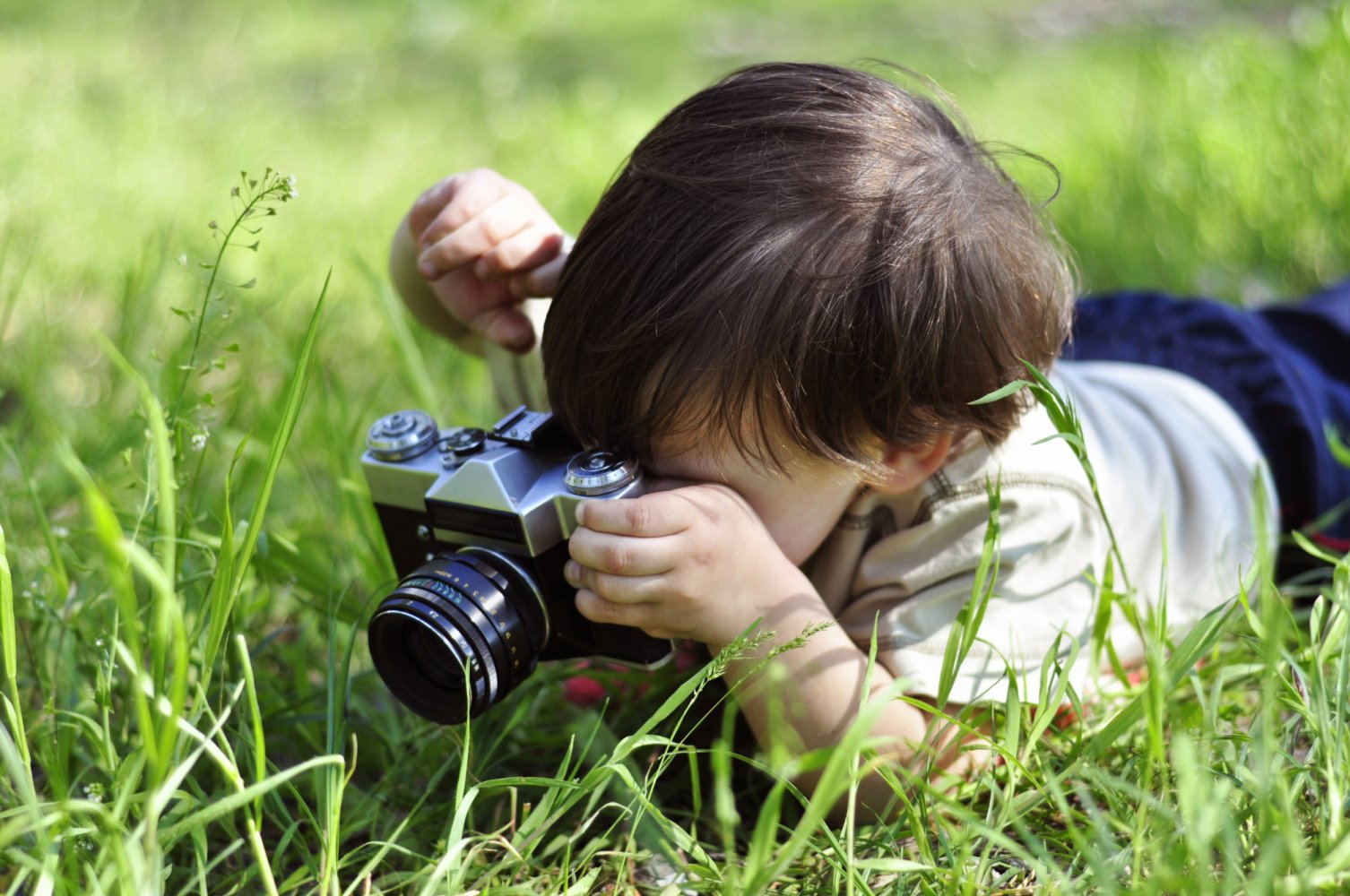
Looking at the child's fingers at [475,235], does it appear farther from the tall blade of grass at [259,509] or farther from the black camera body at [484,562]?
the tall blade of grass at [259,509]

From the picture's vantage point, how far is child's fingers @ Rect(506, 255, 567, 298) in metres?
1.32

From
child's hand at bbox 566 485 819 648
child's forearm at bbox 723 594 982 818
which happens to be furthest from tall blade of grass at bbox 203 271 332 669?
child's forearm at bbox 723 594 982 818

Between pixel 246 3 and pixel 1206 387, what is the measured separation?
12.1ft

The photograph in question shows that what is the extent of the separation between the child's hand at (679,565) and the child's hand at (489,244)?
0.39 meters

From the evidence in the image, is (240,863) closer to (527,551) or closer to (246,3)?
(527,551)

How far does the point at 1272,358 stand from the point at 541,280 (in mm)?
1038

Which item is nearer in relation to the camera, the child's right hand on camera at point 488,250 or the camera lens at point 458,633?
the camera lens at point 458,633

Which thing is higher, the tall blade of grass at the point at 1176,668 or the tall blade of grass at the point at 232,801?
the tall blade of grass at the point at 232,801

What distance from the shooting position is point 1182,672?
93 centimetres

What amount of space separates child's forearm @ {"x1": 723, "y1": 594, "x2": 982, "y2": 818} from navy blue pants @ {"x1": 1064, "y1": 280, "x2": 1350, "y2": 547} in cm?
60

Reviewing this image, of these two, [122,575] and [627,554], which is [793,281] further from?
[122,575]

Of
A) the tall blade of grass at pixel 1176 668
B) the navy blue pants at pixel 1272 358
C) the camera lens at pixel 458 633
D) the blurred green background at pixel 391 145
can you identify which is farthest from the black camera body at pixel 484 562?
the navy blue pants at pixel 1272 358

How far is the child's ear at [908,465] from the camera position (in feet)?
3.79

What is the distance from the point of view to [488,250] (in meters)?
1.30
